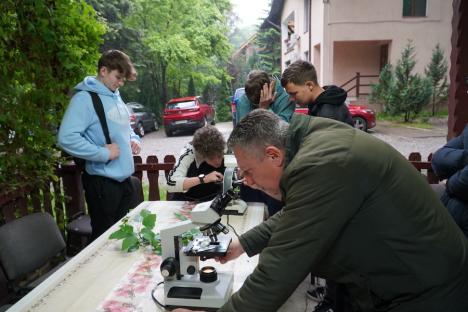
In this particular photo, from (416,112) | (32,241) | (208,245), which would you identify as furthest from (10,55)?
(416,112)

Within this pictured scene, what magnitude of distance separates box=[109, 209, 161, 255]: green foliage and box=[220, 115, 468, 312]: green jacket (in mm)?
882

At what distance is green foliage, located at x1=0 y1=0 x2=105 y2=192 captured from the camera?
280cm

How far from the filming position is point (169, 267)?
→ 1.48 metres

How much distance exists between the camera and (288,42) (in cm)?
2022

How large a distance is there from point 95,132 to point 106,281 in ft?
4.37

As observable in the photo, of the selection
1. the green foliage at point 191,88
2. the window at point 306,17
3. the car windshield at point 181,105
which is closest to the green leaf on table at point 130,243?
the car windshield at point 181,105

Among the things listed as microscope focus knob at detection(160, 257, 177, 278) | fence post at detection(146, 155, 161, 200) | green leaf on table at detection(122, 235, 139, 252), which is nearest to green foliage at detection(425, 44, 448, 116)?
fence post at detection(146, 155, 161, 200)

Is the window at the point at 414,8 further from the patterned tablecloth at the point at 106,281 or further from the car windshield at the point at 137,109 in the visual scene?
the patterned tablecloth at the point at 106,281

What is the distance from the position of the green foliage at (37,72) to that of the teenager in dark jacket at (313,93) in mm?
1707

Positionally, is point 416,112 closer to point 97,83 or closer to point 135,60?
point 135,60

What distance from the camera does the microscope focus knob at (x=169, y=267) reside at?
148 centimetres

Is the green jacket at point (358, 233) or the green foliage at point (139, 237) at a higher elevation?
the green jacket at point (358, 233)

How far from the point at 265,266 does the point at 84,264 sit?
3.67 feet

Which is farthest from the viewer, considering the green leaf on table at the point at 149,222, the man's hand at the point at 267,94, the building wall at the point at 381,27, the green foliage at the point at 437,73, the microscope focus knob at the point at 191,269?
the building wall at the point at 381,27
